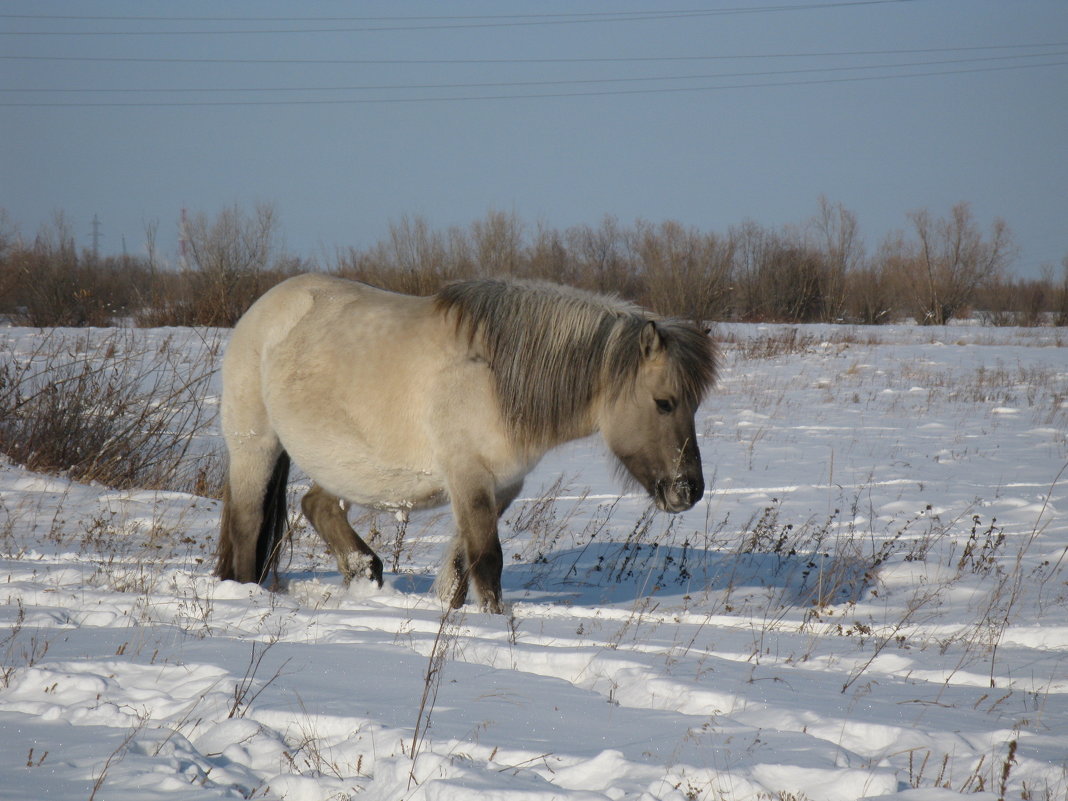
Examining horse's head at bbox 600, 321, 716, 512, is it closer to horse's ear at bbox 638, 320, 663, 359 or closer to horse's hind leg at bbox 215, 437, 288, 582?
horse's ear at bbox 638, 320, 663, 359

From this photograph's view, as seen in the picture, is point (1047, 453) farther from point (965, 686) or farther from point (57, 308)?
point (57, 308)

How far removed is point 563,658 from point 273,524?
2.68 meters

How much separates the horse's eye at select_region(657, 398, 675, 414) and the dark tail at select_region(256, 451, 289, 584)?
2.40m

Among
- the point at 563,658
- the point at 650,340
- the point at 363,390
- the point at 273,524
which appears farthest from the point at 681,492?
the point at 273,524

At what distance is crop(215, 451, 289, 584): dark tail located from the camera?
17.3ft

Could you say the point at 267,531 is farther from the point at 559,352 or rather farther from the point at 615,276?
the point at 615,276

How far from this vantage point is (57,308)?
20562mm

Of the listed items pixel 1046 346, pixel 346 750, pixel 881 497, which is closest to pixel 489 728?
pixel 346 750

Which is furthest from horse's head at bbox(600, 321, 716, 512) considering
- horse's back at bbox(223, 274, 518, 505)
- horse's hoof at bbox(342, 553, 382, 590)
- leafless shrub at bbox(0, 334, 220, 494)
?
leafless shrub at bbox(0, 334, 220, 494)

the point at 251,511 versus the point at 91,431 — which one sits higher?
the point at 251,511

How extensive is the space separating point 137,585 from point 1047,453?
32.1 ft

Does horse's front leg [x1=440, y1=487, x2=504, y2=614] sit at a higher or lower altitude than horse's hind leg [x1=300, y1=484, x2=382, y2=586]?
higher

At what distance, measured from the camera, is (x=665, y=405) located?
458cm

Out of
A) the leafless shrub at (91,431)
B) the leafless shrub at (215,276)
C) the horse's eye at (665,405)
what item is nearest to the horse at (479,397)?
the horse's eye at (665,405)
